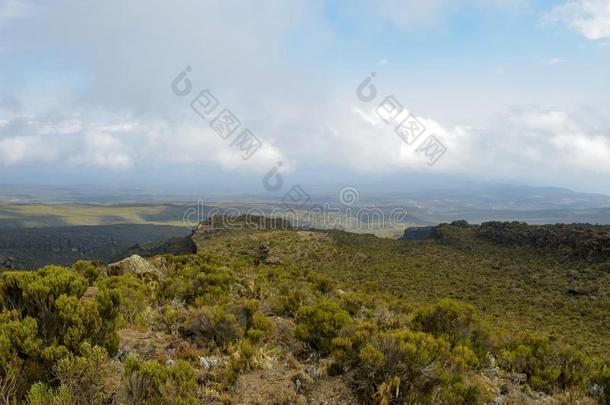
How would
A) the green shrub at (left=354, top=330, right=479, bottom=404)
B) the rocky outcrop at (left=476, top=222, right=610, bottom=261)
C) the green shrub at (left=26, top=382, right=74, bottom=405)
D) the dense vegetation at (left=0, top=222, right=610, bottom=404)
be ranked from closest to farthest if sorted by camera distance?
the green shrub at (left=26, top=382, right=74, bottom=405)
the dense vegetation at (left=0, top=222, right=610, bottom=404)
the green shrub at (left=354, top=330, right=479, bottom=404)
the rocky outcrop at (left=476, top=222, right=610, bottom=261)

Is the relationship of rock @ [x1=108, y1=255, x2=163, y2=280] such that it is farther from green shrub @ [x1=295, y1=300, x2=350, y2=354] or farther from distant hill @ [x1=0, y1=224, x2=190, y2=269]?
distant hill @ [x1=0, y1=224, x2=190, y2=269]

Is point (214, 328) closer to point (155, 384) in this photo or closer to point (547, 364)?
point (155, 384)

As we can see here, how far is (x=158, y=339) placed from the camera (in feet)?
30.7

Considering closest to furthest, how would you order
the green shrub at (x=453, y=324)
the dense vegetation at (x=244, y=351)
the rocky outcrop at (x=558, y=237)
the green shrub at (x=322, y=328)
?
the dense vegetation at (x=244, y=351) → the green shrub at (x=322, y=328) → the green shrub at (x=453, y=324) → the rocky outcrop at (x=558, y=237)

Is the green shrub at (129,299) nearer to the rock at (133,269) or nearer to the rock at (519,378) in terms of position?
the rock at (133,269)

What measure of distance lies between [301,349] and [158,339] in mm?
3415

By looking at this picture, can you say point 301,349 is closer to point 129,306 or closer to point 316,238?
point 129,306

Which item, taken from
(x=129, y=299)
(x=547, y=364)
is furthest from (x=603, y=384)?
(x=129, y=299)

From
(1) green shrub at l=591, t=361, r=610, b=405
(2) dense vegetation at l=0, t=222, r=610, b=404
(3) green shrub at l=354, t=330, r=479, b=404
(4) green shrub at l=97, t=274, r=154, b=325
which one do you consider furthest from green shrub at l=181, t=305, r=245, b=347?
(1) green shrub at l=591, t=361, r=610, b=405

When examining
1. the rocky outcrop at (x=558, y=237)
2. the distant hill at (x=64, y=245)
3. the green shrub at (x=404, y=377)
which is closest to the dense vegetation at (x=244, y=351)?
the green shrub at (x=404, y=377)

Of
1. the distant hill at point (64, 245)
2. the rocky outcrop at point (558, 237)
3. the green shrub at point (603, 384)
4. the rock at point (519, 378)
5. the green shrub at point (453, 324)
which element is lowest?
the distant hill at point (64, 245)

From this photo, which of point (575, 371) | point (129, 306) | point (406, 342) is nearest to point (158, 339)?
point (129, 306)

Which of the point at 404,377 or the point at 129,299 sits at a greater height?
the point at 129,299

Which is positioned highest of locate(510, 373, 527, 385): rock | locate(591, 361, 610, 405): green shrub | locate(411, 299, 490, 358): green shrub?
locate(411, 299, 490, 358): green shrub
